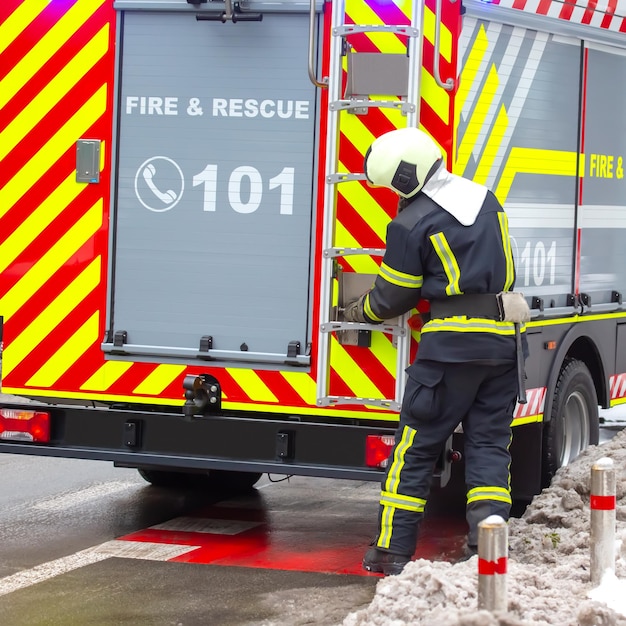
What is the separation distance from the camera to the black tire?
8578 mm

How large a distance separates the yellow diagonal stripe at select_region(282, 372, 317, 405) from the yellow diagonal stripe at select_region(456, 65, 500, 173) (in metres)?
1.23

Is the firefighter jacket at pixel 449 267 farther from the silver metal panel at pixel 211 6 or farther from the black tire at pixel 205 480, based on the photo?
the black tire at pixel 205 480

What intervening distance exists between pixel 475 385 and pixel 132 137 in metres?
2.15

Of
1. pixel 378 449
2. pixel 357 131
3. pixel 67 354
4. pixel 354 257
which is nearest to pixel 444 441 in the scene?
pixel 378 449

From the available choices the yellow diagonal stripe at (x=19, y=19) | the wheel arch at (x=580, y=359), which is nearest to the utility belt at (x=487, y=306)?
the wheel arch at (x=580, y=359)

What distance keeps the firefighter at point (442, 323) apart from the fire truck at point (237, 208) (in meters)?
0.20

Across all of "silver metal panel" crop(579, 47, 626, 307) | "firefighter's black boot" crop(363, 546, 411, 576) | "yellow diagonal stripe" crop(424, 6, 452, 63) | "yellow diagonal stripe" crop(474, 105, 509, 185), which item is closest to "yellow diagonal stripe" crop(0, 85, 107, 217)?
"yellow diagonal stripe" crop(424, 6, 452, 63)

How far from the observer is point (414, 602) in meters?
4.94

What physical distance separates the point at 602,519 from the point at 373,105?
2206 millimetres

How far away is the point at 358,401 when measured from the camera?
6.53 m

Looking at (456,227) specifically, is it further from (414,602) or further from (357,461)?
(414,602)

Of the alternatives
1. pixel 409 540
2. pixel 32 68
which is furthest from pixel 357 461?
pixel 32 68

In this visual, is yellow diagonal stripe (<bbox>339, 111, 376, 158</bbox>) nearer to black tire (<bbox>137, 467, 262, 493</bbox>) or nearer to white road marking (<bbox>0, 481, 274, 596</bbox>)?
white road marking (<bbox>0, 481, 274, 596</bbox>)

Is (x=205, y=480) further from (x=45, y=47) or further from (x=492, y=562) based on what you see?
(x=492, y=562)
